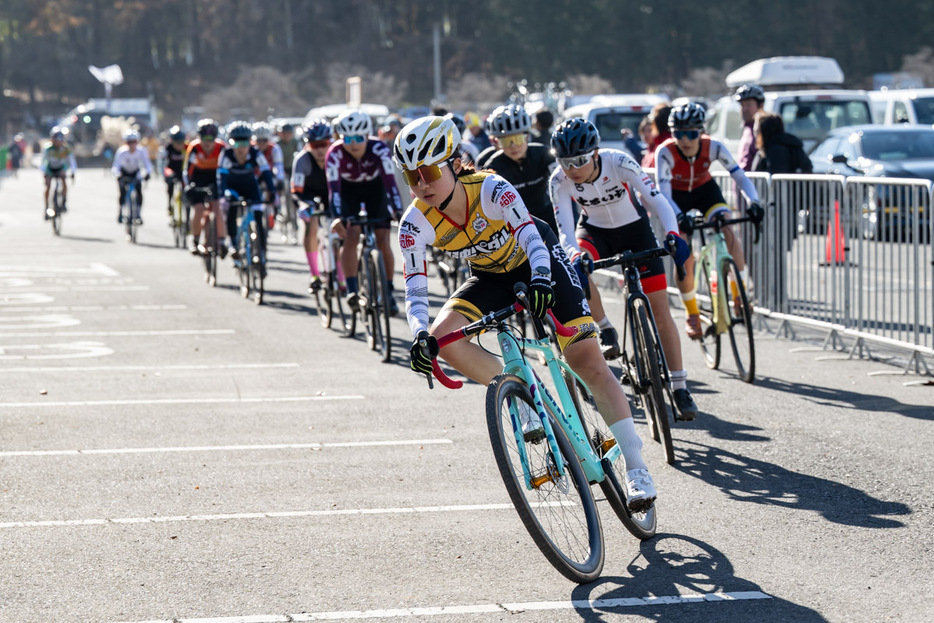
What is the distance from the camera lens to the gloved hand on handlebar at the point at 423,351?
5.06 metres

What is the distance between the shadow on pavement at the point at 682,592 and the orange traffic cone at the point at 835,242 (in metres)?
5.49

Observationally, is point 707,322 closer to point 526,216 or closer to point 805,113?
point 526,216

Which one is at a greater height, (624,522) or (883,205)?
(883,205)

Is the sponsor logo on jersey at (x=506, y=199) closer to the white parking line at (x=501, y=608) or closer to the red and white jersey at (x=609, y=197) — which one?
the white parking line at (x=501, y=608)

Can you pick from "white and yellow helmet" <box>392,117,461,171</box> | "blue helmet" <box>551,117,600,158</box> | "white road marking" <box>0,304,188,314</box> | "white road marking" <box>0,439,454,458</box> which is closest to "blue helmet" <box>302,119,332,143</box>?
"white road marking" <box>0,304,188,314</box>

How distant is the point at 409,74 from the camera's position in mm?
98812

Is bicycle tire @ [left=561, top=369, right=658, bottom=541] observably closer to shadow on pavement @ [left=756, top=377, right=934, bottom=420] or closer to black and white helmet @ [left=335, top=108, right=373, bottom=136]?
shadow on pavement @ [left=756, top=377, right=934, bottom=420]

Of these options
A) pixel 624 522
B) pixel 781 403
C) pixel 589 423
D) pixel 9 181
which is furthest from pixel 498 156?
pixel 9 181

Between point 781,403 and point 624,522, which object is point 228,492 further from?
point 781,403

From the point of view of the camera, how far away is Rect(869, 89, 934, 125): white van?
24234 mm

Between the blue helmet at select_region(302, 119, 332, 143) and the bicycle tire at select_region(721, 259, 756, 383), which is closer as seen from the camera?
the bicycle tire at select_region(721, 259, 756, 383)

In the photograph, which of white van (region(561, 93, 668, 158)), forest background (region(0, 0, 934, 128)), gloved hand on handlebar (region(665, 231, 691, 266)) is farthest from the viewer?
forest background (region(0, 0, 934, 128))

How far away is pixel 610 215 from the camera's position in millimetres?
8258

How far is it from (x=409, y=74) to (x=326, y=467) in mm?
93265
